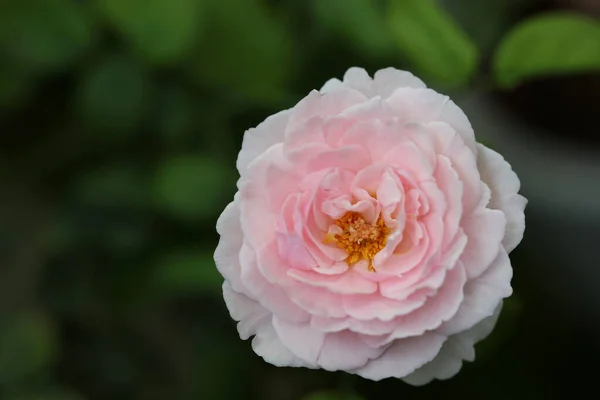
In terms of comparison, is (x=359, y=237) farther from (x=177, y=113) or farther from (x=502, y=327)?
(x=177, y=113)

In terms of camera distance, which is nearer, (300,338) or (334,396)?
(300,338)

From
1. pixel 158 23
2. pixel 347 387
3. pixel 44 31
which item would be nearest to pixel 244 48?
pixel 158 23

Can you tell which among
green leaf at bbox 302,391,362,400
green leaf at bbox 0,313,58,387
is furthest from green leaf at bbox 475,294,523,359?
green leaf at bbox 0,313,58,387

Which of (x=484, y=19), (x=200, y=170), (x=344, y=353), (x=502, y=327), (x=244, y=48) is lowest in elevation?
(x=344, y=353)

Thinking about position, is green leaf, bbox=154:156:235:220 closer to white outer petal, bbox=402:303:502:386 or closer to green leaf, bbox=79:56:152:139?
green leaf, bbox=79:56:152:139

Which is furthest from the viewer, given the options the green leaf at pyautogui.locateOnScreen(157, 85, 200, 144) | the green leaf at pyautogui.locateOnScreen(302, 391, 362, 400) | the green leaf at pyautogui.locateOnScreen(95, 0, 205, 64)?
the green leaf at pyautogui.locateOnScreen(157, 85, 200, 144)

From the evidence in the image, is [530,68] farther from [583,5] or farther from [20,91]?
[20,91]
